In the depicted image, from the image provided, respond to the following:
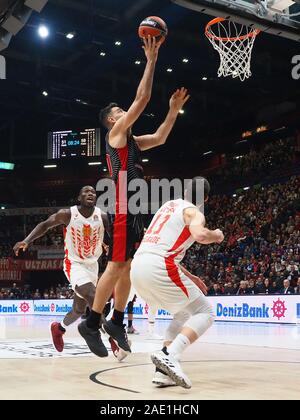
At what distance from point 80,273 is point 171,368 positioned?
10.1 ft

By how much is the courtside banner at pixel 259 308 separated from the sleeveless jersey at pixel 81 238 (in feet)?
28.5

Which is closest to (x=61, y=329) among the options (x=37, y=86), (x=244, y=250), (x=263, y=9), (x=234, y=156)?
(x=263, y=9)

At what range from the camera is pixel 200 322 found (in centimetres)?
451

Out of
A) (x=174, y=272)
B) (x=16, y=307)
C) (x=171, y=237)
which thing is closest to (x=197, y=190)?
(x=171, y=237)

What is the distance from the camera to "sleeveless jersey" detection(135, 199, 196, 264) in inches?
182

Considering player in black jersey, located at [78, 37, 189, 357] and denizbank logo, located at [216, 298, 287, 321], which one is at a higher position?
player in black jersey, located at [78, 37, 189, 357]

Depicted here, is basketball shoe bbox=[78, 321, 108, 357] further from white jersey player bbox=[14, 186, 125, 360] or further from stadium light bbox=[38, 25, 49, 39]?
stadium light bbox=[38, 25, 49, 39]

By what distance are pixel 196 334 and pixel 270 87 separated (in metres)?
20.9

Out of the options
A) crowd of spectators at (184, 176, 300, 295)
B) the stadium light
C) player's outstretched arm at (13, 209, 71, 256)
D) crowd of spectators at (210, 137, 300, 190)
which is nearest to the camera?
player's outstretched arm at (13, 209, 71, 256)

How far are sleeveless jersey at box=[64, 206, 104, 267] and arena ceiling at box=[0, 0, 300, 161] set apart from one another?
11116mm

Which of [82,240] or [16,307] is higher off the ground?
[82,240]

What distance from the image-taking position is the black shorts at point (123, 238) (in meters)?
5.14

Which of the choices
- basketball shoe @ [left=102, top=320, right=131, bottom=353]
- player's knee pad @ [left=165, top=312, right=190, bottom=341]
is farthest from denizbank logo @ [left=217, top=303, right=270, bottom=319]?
player's knee pad @ [left=165, top=312, right=190, bottom=341]

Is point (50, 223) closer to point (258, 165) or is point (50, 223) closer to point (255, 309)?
point (255, 309)
